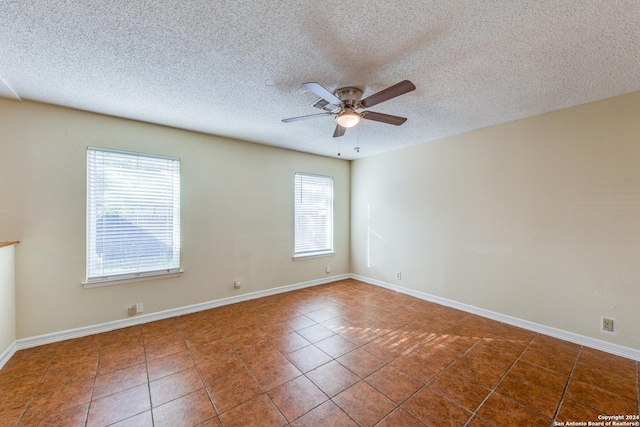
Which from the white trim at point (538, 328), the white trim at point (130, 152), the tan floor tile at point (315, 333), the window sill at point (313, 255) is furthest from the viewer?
the window sill at point (313, 255)

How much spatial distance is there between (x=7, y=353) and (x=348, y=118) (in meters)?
3.80

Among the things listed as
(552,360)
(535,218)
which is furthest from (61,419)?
(535,218)

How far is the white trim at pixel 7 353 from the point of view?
2285 millimetres

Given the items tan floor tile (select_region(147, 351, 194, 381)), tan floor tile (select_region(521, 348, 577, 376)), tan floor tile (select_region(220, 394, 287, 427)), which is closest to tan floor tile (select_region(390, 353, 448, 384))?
tan floor tile (select_region(521, 348, 577, 376))

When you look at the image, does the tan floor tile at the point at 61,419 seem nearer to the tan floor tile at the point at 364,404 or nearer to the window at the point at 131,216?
the window at the point at 131,216

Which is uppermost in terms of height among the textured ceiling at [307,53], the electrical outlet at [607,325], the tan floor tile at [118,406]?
the textured ceiling at [307,53]

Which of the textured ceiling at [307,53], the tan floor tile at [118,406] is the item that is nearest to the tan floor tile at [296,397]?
the tan floor tile at [118,406]

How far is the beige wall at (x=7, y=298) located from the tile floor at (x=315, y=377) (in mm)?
212

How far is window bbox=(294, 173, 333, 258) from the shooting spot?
4.70m

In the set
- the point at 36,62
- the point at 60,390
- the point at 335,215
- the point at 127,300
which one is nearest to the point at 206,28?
the point at 36,62

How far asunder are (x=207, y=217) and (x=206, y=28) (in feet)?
8.41

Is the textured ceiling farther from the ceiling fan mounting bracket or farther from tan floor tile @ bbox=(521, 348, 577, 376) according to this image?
tan floor tile @ bbox=(521, 348, 577, 376)

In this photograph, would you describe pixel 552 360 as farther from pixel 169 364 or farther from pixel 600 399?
pixel 169 364

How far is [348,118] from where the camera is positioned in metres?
2.31
